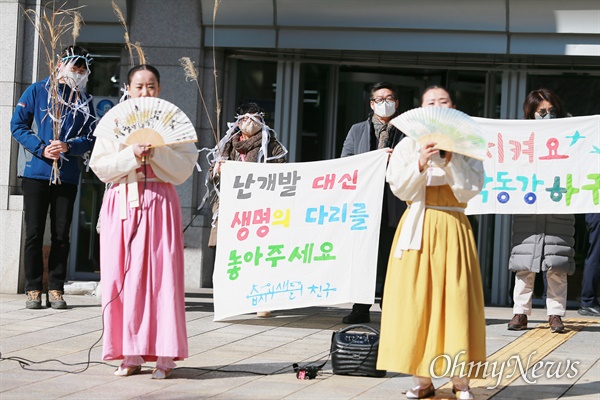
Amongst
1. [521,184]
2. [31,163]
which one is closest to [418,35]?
[521,184]

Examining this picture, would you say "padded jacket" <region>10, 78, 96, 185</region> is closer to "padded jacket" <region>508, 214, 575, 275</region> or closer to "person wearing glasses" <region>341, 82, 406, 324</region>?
"person wearing glasses" <region>341, 82, 406, 324</region>

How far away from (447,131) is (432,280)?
90 centimetres

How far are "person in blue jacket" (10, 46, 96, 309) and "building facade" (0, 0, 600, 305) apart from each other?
239 cm

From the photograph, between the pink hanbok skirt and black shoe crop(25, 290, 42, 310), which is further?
black shoe crop(25, 290, 42, 310)

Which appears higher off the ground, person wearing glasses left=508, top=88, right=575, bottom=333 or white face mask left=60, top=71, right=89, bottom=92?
white face mask left=60, top=71, right=89, bottom=92

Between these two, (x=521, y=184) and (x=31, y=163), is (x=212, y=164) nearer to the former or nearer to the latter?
(x=31, y=163)

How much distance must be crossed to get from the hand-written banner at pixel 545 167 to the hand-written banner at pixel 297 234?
1618 mm

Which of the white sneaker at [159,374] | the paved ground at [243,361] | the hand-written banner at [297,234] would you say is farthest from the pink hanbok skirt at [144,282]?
the hand-written banner at [297,234]

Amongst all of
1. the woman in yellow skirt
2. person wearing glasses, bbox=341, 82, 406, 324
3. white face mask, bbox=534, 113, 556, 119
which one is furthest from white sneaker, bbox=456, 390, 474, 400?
white face mask, bbox=534, 113, 556, 119

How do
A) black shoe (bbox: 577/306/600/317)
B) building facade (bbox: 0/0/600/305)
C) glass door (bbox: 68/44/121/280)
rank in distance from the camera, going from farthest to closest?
1. glass door (bbox: 68/44/121/280)
2. building facade (bbox: 0/0/600/305)
3. black shoe (bbox: 577/306/600/317)

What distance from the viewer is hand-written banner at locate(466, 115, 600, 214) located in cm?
1070

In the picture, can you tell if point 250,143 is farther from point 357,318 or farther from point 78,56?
point 357,318

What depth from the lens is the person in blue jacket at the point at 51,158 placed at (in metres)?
10.9

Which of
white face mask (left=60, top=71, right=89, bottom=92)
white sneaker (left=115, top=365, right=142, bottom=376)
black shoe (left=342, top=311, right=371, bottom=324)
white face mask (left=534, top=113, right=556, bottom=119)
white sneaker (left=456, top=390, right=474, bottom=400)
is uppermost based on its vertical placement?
white face mask (left=60, top=71, right=89, bottom=92)
